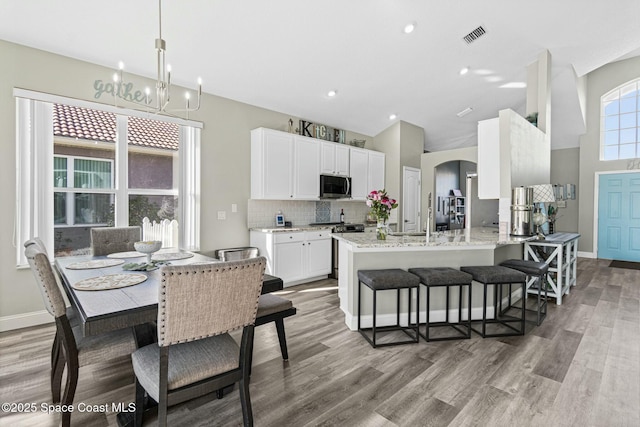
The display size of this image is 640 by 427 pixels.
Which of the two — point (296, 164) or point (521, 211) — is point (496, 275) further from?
point (296, 164)

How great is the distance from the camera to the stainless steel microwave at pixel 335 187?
17.7 feet

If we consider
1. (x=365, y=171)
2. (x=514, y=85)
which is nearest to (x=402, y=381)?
(x=365, y=171)

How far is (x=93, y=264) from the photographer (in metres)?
2.34

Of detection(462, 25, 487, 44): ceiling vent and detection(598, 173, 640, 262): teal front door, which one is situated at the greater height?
detection(462, 25, 487, 44): ceiling vent

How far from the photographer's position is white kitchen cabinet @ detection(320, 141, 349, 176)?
5.42m

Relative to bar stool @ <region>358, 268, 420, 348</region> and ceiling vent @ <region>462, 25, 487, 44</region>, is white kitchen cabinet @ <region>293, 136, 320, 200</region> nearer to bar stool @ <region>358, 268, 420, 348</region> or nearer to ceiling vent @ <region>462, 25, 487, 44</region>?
bar stool @ <region>358, 268, 420, 348</region>

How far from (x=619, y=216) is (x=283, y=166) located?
306 inches

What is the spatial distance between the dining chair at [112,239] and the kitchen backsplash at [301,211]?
1834mm

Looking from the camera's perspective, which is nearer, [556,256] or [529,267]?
[529,267]

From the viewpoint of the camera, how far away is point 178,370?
1.47m

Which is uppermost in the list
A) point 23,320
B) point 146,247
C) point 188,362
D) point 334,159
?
point 334,159

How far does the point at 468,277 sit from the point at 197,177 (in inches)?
137

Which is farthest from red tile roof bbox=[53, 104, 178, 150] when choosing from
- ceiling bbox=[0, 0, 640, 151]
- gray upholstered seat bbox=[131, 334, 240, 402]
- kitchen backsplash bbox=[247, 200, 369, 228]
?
gray upholstered seat bbox=[131, 334, 240, 402]

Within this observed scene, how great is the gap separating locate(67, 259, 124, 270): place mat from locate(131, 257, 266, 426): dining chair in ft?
3.30
